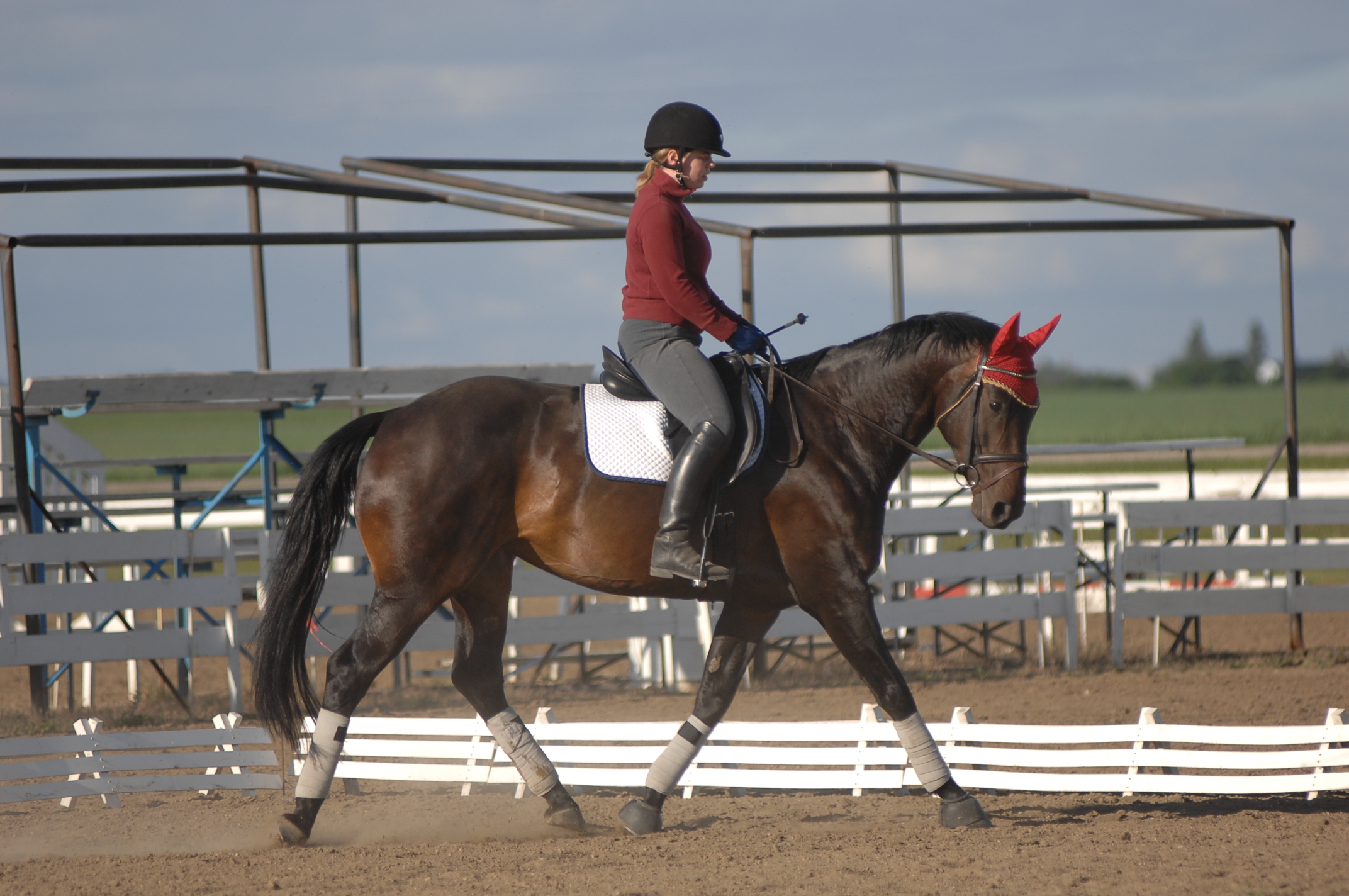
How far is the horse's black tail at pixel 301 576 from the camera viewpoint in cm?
492

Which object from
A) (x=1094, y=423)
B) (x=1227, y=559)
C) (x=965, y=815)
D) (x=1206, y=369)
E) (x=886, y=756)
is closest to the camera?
(x=965, y=815)

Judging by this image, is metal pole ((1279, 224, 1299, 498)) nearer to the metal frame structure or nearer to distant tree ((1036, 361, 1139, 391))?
the metal frame structure

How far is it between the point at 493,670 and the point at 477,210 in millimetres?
5828

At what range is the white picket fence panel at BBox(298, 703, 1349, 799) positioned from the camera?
514 centimetres

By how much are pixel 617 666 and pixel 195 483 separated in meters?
29.6

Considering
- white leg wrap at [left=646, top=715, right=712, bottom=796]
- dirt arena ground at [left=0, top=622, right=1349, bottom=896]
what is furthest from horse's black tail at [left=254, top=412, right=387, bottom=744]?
white leg wrap at [left=646, top=715, right=712, bottom=796]

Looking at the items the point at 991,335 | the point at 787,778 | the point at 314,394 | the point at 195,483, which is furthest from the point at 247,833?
the point at 195,483

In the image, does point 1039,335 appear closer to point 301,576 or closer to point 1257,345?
point 301,576

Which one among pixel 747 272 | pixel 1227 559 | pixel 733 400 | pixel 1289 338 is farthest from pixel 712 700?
pixel 1289 338

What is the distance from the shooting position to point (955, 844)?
14.8 feet

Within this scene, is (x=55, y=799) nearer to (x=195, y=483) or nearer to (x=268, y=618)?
(x=268, y=618)

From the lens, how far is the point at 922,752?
4789 mm

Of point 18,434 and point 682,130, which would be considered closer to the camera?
point 682,130

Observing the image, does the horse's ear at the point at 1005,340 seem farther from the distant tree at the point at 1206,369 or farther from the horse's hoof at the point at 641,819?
the distant tree at the point at 1206,369
